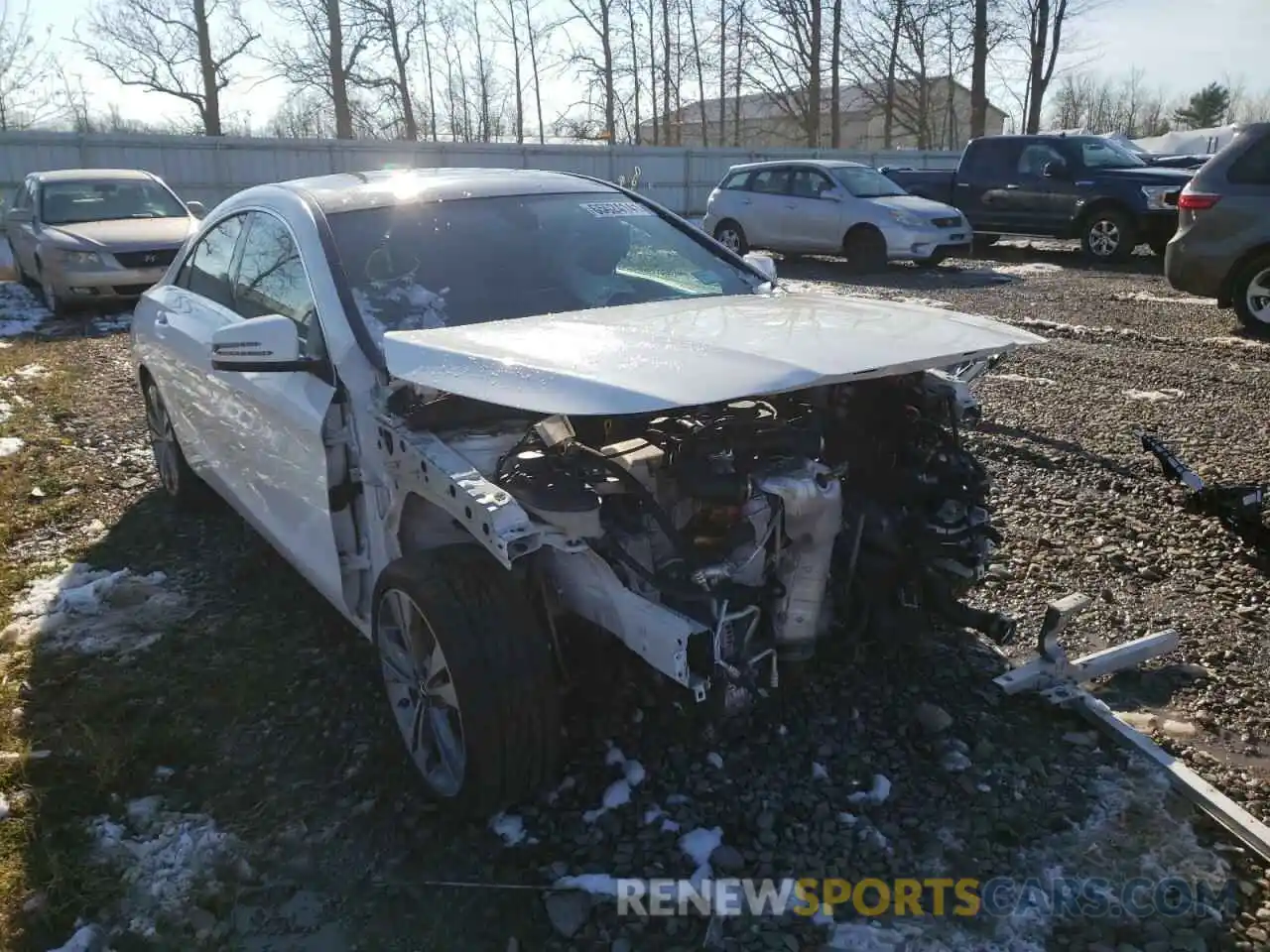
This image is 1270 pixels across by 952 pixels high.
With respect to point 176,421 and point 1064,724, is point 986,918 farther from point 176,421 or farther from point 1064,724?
point 176,421

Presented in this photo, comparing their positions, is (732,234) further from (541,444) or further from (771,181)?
(541,444)

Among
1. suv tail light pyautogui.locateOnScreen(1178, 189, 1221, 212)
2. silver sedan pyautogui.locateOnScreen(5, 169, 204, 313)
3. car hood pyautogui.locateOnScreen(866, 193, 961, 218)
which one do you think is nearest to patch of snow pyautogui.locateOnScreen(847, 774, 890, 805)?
suv tail light pyautogui.locateOnScreen(1178, 189, 1221, 212)

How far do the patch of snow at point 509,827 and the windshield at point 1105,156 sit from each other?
47.3ft

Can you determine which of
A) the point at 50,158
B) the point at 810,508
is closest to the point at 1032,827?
the point at 810,508

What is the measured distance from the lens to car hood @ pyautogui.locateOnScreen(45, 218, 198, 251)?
11.2 metres

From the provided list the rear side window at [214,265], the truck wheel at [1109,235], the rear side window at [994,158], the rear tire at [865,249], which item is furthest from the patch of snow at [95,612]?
the rear side window at [994,158]

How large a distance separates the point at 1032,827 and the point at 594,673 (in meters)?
1.31

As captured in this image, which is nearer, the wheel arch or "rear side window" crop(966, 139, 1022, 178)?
the wheel arch

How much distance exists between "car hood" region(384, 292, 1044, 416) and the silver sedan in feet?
32.7

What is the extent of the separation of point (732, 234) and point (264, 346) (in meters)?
13.5

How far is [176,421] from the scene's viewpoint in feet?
15.3

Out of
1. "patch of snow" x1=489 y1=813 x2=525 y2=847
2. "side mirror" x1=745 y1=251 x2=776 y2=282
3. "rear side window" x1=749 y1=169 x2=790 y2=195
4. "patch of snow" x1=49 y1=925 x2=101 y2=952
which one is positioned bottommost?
"patch of snow" x1=49 y1=925 x2=101 y2=952

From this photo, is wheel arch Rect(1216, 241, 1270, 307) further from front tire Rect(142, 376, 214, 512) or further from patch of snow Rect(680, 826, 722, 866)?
front tire Rect(142, 376, 214, 512)

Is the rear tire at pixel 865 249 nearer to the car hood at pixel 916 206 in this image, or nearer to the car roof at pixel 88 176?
the car hood at pixel 916 206
